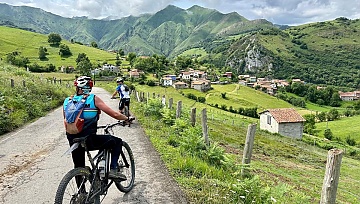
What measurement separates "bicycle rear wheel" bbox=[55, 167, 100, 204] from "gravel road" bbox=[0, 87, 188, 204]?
1173 millimetres

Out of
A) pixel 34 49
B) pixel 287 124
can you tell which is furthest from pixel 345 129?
pixel 34 49

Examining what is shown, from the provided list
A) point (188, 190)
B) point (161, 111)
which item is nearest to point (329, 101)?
point (161, 111)

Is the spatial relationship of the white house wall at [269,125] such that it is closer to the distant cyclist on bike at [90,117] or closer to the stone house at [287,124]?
the stone house at [287,124]

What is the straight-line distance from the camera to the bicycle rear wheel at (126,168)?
6.05 m

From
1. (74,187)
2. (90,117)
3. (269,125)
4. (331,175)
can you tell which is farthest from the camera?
(269,125)

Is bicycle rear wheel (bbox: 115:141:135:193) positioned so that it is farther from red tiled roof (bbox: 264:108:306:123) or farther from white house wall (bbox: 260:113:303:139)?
white house wall (bbox: 260:113:303:139)

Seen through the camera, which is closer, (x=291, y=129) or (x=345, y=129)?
(x=291, y=129)

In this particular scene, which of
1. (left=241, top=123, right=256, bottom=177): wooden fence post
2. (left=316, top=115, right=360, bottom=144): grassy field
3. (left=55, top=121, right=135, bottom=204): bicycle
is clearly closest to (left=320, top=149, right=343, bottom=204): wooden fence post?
(left=241, top=123, right=256, bottom=177): wooden fence post

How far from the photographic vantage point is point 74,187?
461 cm

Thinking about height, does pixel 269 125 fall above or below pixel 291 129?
above

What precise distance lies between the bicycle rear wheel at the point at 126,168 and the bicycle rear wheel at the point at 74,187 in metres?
1.07

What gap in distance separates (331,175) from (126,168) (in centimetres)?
400

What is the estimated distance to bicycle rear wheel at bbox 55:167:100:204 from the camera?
4.36 metres

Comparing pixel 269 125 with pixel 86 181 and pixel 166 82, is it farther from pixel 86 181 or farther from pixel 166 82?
pixel 86 181
